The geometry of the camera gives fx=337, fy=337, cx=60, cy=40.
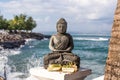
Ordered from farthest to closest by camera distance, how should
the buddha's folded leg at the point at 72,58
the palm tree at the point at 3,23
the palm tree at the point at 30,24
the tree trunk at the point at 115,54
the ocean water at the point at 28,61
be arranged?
the palm tree at the point at 30,24 < the palm tree at the point at 3,23 < the ocean water at the point at 28,61 < the buddha's folded leg at the point at 72,58 < the tree trunk at the point at 115,54

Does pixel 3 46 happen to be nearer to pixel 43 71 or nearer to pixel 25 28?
pixel 25 28

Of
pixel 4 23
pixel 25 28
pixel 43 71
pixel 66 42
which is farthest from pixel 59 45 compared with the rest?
pixel 25 28

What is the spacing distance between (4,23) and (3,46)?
20.7 meters

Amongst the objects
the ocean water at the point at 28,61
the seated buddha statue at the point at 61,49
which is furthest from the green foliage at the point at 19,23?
the seated buddha statue at the point at 61,49

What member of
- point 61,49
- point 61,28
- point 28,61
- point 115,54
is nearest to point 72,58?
point 61,49

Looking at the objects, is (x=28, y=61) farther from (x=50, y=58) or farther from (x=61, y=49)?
(x=50, y=58)

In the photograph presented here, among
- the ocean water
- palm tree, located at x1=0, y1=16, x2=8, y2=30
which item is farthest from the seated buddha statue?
palm tree, located at x1=0, y1=16, x2=8, y2=30

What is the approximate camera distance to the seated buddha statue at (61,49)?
6.20m

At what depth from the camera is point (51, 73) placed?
5.86 metres

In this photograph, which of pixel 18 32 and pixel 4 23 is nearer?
pixel 4 23

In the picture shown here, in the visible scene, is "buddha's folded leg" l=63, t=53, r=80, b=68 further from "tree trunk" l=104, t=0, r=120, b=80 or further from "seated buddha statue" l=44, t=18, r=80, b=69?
"tree trunk" l=104, t=0, r=120, b=80

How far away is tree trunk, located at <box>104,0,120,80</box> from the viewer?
165 inches

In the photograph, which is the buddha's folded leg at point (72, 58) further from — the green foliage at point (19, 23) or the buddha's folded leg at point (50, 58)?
the green foliage at point (19, 23)

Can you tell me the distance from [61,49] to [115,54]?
90.5 inches
